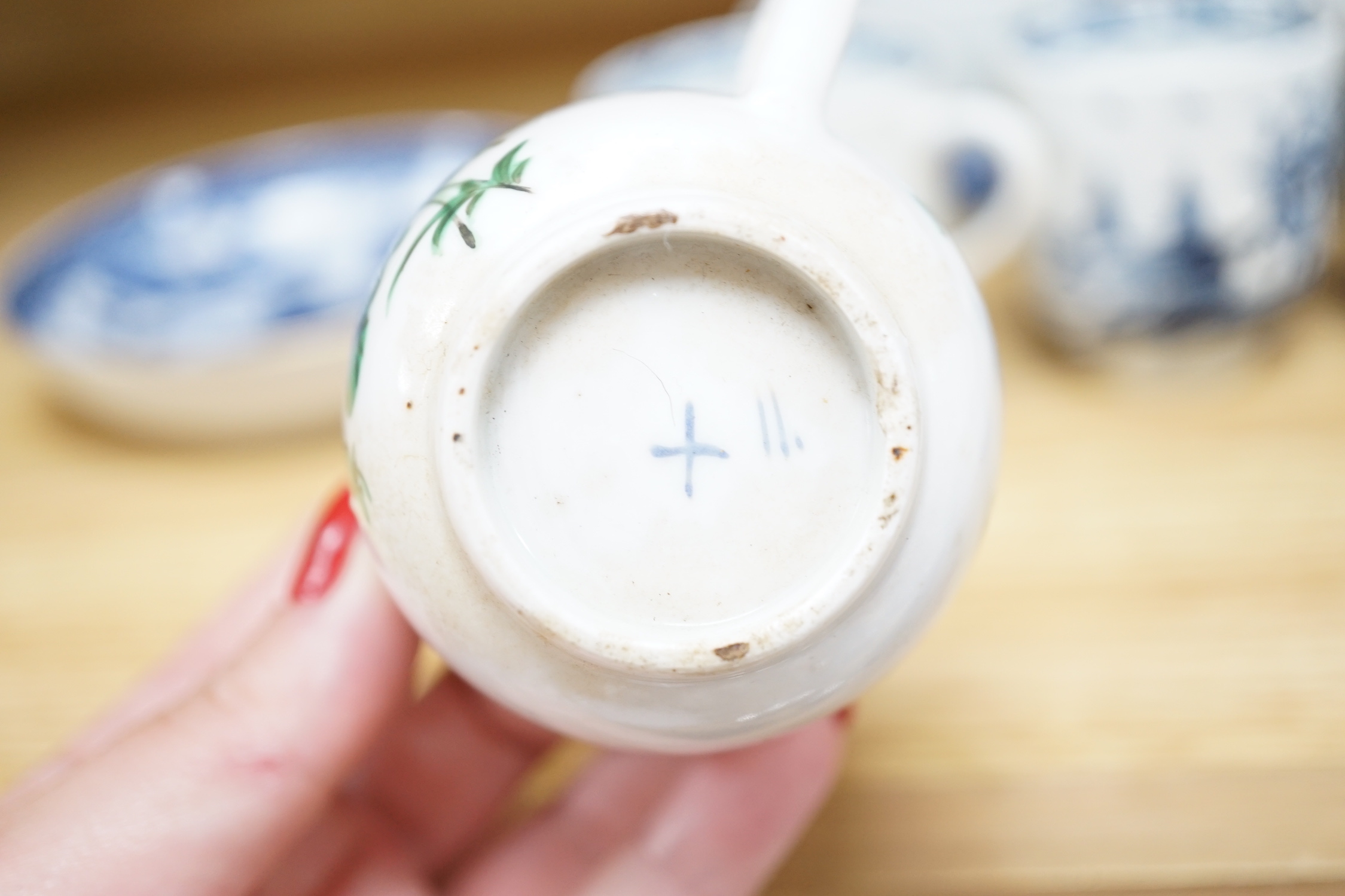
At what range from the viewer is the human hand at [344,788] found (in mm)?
437

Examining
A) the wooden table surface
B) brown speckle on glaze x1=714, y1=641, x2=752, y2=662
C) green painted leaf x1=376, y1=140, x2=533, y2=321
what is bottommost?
the wooden table surface

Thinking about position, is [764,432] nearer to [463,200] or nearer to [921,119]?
[463,200]

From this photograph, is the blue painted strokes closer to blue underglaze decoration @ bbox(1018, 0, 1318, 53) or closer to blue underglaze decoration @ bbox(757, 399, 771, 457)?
blue underglaze decoration @ bbox(757, 399, 771, 457)

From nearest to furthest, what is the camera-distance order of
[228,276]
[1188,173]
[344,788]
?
[344,788] < [1188,173] < [228,276]

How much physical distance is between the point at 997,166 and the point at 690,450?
0.51 metres

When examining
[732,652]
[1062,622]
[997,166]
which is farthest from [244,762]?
[997,166]

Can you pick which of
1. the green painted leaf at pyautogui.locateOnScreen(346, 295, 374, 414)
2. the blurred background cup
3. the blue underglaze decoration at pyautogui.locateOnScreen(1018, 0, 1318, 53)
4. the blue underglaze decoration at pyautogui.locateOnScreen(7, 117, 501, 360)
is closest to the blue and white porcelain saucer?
the blue underglaze decoration at pyautogui.locateOnScreen(7, 117, 501, 360)

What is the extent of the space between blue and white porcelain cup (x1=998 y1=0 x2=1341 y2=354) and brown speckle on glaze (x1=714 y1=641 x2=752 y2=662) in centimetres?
56

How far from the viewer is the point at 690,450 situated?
14.5 inches

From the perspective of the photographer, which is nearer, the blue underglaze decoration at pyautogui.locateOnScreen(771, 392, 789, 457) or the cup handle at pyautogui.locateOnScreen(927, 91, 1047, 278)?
the blue underglaze decoration at pyautogui.locateOnScreen(771, 392, 789, 457)

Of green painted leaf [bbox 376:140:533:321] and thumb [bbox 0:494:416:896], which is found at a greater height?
green painted leaf [bbox 376:140:533:321]

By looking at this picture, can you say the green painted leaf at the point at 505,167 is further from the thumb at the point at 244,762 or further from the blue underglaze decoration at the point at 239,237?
the blue underglaze decoration at the point at 239,237

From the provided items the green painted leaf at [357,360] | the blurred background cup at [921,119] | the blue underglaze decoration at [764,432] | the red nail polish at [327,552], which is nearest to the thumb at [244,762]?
the red nail polish at [327,552]

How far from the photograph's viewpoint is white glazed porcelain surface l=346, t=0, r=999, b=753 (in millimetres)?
360
